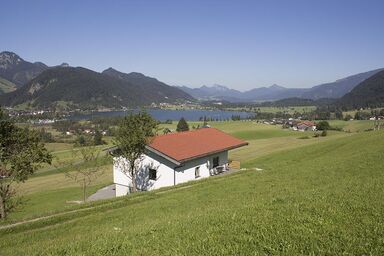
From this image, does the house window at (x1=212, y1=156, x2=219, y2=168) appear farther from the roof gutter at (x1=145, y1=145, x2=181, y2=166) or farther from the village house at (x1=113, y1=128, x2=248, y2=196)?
the roof gutter at (x1=145, y1=145, x2=181, y2=166)

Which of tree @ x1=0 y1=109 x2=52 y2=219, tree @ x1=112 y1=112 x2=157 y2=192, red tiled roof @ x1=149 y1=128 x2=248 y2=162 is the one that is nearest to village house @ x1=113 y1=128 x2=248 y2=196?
red tiled roof @ x1=149 y1=128 x2=248 y2=162

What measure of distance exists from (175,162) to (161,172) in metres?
2.75

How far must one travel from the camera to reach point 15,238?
16234mm

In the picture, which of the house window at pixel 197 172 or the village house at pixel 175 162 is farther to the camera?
the house window at pixel 197 172

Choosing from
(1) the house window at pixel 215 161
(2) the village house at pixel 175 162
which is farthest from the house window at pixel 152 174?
(1) the house window at pixel 215 161

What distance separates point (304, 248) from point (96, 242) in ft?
19.7

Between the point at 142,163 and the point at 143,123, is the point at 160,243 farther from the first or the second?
the point at 142,163

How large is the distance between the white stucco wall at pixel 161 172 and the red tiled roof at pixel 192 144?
101 cm

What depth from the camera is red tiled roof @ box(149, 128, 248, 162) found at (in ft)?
118

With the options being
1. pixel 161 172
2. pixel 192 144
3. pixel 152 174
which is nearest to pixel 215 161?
pixel 192 144

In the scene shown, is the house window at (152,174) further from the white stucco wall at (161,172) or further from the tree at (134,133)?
the tree at (134,133)

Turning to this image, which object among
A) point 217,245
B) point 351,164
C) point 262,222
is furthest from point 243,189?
point 217,245

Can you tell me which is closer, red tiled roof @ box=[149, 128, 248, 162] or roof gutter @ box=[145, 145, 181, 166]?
roof gutter @ box=[145, 145, 181, 166]

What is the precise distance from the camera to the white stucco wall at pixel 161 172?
118 feet
